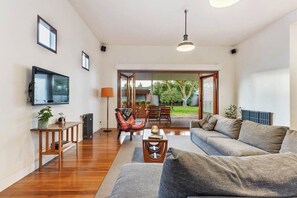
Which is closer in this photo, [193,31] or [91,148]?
[91,148]

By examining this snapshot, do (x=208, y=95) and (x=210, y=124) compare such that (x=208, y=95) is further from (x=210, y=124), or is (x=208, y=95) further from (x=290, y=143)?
(x=290, y=143)

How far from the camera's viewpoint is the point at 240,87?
7.00 m

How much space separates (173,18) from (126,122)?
9.96 ft

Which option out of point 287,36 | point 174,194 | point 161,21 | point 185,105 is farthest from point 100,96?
point 185,105

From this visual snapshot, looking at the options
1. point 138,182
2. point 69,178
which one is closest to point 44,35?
point 69,178

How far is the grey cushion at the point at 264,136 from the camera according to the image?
262 cm

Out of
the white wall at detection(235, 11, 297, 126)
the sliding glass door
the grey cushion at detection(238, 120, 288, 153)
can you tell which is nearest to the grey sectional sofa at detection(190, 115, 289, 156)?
the grey cushion at detection(238, 120, 288, 153)

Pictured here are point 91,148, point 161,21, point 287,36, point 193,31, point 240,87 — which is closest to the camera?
point 91,148

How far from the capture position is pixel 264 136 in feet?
9.17

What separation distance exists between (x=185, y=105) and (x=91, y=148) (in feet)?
34.1

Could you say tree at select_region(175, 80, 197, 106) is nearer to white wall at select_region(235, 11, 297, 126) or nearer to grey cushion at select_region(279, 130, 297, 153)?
white wall at select_region(235, 11, 297, 126)

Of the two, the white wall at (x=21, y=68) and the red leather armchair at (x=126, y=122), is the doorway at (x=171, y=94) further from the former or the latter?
the white wall at (x=21, y=68)

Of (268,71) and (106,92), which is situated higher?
(268,71)

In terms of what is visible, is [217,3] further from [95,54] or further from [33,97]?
[95,54]
